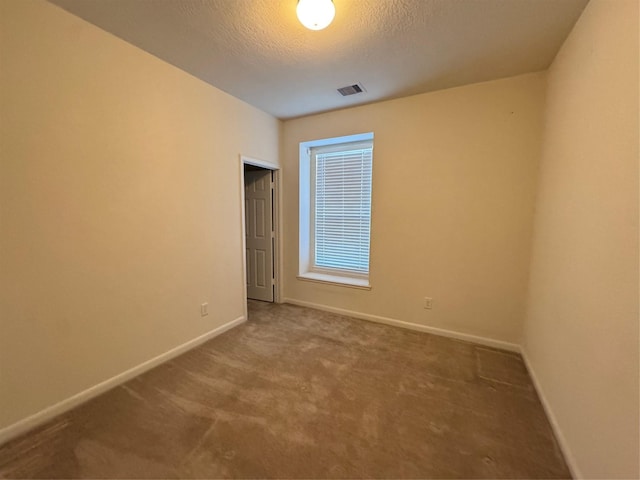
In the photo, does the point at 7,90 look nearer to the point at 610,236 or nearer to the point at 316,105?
the point at 316,105

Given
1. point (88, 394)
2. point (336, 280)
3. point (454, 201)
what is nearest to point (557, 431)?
point (454, 201)

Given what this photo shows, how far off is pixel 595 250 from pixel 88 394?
3.24 m

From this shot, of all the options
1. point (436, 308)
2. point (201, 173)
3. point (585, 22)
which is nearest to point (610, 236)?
point (585, 22)

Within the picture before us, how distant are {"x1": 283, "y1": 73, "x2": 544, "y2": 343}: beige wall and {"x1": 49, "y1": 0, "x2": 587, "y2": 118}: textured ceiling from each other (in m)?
0.30

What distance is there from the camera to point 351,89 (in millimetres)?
2738

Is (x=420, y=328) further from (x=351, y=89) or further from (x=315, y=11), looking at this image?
(x=315, y=11)

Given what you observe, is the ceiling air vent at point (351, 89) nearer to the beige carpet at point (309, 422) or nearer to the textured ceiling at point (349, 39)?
the textured ceiling at point (349, 39)

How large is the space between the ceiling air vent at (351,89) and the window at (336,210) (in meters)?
0.60

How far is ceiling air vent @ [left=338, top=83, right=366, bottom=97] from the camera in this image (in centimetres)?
268

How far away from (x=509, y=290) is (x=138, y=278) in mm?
3367

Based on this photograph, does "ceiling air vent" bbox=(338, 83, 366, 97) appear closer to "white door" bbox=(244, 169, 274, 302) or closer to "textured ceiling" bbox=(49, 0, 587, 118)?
"textured ceiling" bbox=(49, 0, 587, 118)

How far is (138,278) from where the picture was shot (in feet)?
7.27

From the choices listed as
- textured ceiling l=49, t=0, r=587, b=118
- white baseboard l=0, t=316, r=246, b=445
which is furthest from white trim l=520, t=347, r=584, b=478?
white baseboard l=0, t=316, r=246, b=445

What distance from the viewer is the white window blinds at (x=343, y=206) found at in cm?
354
